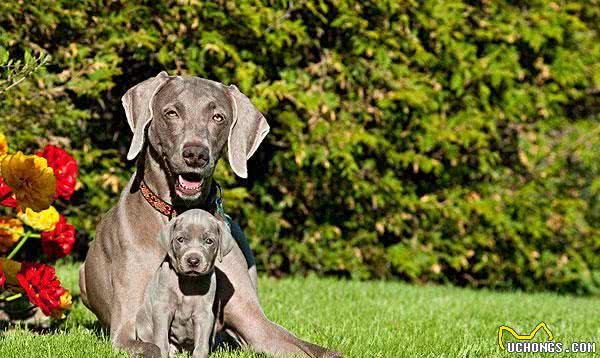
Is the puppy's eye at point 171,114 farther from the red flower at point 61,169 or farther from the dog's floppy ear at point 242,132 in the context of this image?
the red flower at point 61,169

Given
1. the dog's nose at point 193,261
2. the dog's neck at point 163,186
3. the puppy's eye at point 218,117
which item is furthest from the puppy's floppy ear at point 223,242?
Answer: the puppy's eye at point 218,117

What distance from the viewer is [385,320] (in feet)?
18.4

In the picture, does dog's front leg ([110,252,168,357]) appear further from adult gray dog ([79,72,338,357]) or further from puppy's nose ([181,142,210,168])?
puppy's nose ([181,142,210,168])

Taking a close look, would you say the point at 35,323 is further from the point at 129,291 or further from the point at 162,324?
the point at 162,324

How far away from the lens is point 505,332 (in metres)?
5.32

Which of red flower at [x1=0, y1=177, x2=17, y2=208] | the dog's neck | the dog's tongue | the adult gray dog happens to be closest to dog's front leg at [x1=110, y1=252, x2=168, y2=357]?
the adult gray dog

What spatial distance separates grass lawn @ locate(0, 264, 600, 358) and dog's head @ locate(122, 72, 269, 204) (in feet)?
2.71

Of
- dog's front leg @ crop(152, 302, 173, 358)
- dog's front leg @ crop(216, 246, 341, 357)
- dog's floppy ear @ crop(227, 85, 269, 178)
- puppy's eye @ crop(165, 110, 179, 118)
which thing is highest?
puppy's eye @ crop(165, 110, 179, 118)

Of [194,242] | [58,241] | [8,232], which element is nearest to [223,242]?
[194,242]

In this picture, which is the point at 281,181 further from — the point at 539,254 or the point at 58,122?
the point at 539,254

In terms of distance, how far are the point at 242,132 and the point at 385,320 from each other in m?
1.98

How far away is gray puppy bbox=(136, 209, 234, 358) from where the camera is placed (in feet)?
11.8

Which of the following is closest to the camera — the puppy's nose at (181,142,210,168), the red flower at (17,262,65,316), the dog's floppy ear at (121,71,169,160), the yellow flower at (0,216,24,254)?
the puppy's nose at (181,142,210,168)

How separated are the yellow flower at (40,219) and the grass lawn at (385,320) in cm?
56
